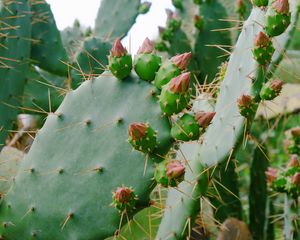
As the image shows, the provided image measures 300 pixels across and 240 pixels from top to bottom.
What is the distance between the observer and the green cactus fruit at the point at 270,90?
5.11ft

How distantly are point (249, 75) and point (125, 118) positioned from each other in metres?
0.33

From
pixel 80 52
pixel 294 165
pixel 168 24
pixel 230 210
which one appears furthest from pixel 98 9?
pixel 294 165

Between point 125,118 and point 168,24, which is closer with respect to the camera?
point 125,118

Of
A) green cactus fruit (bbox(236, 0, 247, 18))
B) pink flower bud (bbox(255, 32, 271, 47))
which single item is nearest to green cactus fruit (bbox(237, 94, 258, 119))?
pink flower bud (bbox(255, 32, 271, 47))

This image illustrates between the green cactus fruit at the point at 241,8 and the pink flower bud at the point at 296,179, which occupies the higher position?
the green cactus fruit at the point at 241,8

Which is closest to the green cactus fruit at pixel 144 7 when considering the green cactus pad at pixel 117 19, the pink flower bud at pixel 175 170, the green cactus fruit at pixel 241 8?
the green cactus pad at pixel 117 19

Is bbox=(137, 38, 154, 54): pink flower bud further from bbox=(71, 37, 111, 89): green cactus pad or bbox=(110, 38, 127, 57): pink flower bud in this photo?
bbox=(71, 37, 111, 89): green cactus pad

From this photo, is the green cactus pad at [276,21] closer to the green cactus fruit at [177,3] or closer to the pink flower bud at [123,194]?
the pink flower bud at [123,194]

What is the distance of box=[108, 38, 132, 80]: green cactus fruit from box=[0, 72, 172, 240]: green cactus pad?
3 centimetres

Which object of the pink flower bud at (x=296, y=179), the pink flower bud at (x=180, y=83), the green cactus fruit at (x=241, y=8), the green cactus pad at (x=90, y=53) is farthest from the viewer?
the green cactus fruit at (x=241, y=8)

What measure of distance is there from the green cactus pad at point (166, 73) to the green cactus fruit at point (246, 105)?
0.20 meters

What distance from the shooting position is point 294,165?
1.99 meters

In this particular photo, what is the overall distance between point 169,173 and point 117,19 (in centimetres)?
164

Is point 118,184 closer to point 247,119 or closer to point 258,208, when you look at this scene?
point 247,119
